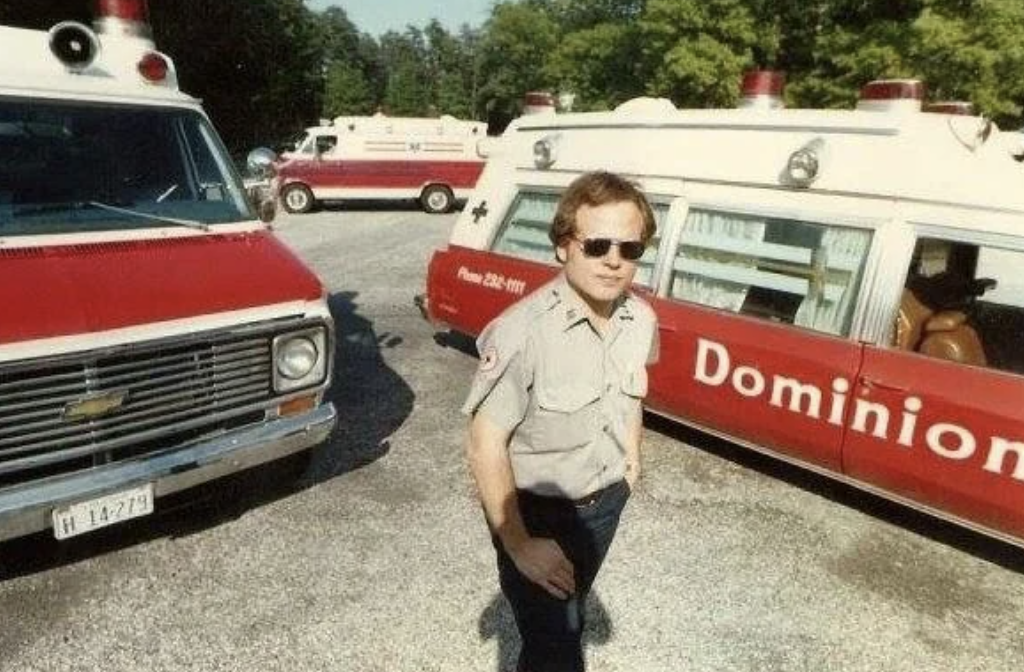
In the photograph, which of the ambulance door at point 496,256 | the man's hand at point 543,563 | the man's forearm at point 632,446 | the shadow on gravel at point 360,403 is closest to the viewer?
the man's hand at point 543,563

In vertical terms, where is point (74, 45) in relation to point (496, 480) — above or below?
above

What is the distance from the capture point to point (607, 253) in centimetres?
216

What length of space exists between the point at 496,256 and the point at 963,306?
338 cm

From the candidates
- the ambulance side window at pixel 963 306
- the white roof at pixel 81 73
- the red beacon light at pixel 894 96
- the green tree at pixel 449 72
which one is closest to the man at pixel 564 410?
the ambulance side window at pixel 963 306

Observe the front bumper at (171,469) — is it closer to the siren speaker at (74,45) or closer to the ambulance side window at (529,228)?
the siren speaker at (74,45)

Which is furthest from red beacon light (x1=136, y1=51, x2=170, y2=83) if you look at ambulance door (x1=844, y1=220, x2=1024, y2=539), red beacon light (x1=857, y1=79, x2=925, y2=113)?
ambulance door (x1=844, y1=220, x2=1024, y2=539)

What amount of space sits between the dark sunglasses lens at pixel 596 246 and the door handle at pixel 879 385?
2.71 m

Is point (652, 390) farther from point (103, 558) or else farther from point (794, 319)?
point (103, 558)

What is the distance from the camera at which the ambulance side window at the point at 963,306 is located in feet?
14.7

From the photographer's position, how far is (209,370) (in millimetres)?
3795

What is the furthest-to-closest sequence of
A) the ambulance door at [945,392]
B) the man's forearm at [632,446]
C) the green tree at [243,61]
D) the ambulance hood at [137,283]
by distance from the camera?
the green tree at [243,61], the ambulance door at [945,392], the ambulance hood at [137,283], the man's forearm at [632,446]

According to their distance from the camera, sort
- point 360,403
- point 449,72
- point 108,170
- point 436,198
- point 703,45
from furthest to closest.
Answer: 1. point 449,72
2. point 703,45
3. point 436,198
4. point 360,403
5. point 108,170

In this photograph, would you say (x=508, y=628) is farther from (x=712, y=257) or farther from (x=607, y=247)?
(x=712, y=257)

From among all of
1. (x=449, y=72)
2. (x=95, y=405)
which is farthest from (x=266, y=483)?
(x=449, y=72)
